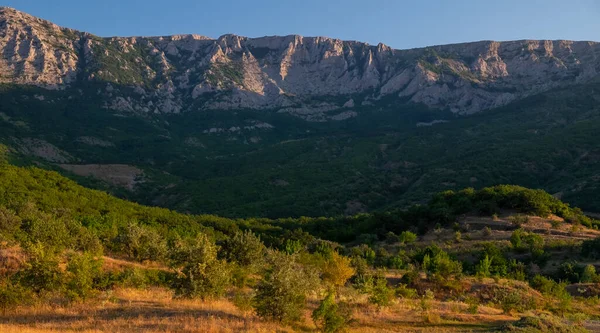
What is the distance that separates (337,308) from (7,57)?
21761 centimetres

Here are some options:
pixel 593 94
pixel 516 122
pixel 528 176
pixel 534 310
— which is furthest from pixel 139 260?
pixel 593 94

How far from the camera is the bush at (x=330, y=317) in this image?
498 inches

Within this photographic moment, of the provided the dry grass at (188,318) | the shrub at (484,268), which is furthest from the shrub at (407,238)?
the dry grass at (188,318)

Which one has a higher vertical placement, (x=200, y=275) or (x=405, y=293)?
(x=200, y=275)

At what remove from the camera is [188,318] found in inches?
539

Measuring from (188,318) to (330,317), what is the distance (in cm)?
459

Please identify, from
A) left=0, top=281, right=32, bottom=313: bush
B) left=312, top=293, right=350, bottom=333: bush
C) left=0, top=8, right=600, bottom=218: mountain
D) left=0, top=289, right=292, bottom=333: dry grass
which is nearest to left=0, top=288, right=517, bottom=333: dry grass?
left=0, top=289, right=292, bottom=333: dry grass

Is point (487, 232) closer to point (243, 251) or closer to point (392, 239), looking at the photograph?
point (392, 239)

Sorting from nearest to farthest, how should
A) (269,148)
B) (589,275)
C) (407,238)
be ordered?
(589,275) < (407,238) < (269,148)

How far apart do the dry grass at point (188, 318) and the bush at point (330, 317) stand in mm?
579

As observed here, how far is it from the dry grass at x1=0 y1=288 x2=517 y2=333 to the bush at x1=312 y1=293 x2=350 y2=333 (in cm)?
58

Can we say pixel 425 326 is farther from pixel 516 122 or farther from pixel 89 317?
pixel 516 122

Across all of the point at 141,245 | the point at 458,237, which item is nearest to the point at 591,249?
the point at 458,237

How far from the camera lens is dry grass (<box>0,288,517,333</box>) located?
501 inches
